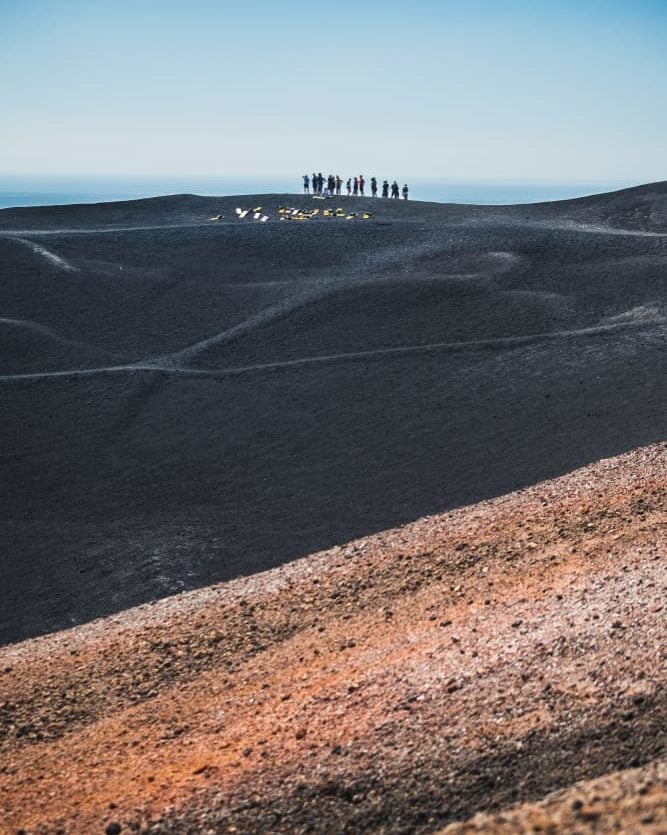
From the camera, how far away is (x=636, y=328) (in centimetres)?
2772

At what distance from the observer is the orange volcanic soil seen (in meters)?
8.27

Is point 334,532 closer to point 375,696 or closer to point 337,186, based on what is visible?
point 375,696

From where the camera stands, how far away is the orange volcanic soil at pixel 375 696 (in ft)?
27.1

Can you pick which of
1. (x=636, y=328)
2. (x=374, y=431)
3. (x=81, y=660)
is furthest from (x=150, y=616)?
(x=636, y=328)

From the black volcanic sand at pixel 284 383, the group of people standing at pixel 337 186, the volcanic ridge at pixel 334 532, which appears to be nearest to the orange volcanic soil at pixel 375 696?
the volcanic ridge at pixel 334 532

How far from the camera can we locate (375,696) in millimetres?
9953

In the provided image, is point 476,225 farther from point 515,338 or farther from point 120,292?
point 120,292

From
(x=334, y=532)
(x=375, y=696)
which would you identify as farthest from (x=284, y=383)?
(x=375, y=696)

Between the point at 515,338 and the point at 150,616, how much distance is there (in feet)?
54.7

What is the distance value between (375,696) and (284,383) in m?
15.9

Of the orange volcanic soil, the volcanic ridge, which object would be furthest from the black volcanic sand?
the orange volcanic soil

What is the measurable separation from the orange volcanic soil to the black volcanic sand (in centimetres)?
251

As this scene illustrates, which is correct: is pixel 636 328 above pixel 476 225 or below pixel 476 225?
below

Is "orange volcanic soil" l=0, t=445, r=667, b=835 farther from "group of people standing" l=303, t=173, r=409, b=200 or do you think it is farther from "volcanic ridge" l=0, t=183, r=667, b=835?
"group of people standing" l=303, t=173, r=409, b=200
